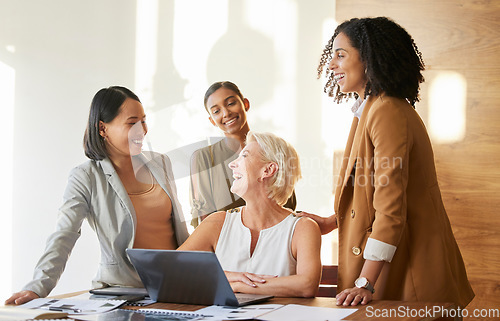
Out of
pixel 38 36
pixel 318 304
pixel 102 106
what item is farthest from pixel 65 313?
pixel 38 36

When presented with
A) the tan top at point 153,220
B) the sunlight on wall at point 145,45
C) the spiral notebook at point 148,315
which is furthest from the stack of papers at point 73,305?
the sunlight on wall at point 145,45

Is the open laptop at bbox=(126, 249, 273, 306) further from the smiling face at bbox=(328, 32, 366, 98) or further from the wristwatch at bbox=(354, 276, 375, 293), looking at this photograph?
the smiling face at bbox=(328, 32, 366, 98)

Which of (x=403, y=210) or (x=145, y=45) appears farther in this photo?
(x=145, y=45)

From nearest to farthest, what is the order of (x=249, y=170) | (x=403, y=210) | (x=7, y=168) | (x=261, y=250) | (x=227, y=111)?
(x=403, y=210) → (x=261, y=250) → (x=249, y=170) → (x=227, y=111) → (x=7, y=168)

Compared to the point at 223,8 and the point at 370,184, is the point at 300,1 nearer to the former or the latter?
the point at 223,8

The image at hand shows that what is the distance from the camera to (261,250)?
183 centimetres

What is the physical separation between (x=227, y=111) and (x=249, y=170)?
1.95ft

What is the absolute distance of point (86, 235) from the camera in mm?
4000

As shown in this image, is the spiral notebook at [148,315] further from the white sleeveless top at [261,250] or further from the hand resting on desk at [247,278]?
the white sleeveless top at [261,250]

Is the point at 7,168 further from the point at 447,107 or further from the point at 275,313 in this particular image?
the point at 275,313

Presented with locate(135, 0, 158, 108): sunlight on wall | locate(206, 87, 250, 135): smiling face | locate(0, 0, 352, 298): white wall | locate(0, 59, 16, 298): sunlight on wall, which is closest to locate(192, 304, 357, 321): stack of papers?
locate(206, 87, 250, 135): smiling face

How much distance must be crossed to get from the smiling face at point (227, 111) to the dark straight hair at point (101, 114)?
567 mm

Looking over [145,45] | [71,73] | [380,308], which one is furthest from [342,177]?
[71,73]

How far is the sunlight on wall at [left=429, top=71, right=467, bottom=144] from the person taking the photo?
2922 millimetres
